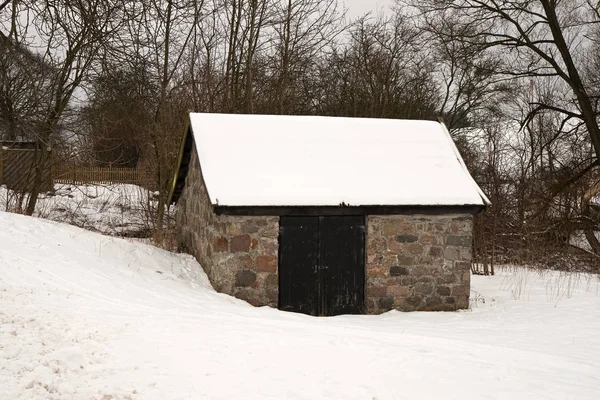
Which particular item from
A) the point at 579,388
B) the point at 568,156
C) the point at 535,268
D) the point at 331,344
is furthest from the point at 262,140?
the point at 568,156

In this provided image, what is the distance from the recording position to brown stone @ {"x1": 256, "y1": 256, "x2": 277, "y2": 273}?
28.4 ft

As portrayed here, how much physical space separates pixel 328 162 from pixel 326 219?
1.17 metres

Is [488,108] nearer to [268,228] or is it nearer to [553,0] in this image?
[553,0]

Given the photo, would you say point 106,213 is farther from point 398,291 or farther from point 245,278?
point 398,291

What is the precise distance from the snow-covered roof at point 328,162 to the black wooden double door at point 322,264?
442 mm

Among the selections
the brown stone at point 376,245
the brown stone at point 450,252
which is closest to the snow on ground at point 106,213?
the brown stone at point 376,245

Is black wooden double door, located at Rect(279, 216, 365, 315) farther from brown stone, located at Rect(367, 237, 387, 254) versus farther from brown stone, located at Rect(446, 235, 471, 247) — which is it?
brown stone, located at Rect(446, 235, 471, 247)

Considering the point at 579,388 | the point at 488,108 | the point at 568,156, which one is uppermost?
the point at 488,108

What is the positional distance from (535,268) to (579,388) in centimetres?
1007

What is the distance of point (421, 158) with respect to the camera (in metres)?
10.2

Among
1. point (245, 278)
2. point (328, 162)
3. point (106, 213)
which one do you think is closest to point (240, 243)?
point (245, 278)

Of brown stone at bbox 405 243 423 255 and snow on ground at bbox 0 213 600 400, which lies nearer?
snow on ground at bbox 0 213 600 400

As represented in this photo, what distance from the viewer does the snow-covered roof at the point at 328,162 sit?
8789 mm

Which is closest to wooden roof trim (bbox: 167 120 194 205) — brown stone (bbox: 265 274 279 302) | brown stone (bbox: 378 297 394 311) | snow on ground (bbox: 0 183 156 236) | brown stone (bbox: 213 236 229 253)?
A: brown stone (bbox: 213 236 229 253)
